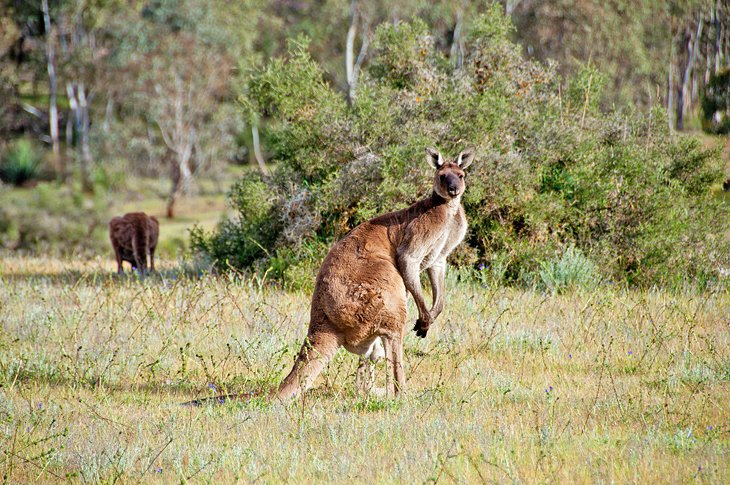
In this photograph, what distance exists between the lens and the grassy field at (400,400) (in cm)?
425

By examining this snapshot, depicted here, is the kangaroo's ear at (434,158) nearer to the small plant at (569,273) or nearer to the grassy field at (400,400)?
the grassy field at (400,400)

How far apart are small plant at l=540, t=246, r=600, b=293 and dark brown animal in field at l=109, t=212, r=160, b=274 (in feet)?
19.0

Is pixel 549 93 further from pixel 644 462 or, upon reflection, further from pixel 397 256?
pixel 644 462

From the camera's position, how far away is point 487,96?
379 inches

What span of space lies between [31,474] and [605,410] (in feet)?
11.6

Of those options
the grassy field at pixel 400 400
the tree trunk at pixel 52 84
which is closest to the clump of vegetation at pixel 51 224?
the tree trunk at pixel 52 84

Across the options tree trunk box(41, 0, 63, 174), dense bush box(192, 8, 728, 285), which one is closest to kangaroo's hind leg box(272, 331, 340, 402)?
dense bush box(192, 8, 728, 285)

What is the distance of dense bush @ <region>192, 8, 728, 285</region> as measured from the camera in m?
9.25

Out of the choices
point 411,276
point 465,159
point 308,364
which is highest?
point 465,159

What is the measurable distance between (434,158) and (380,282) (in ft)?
4.64

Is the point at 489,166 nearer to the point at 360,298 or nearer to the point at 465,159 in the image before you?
the point at 465,159

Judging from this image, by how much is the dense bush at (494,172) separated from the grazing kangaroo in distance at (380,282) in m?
2.99

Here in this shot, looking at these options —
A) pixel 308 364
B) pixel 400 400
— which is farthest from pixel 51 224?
pixel 400 400

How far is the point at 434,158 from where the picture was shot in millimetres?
6258
